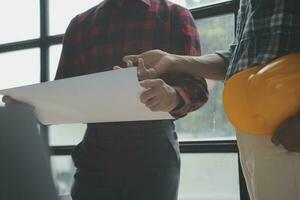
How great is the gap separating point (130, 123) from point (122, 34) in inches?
12.0

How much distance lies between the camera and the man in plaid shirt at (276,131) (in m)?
0.81

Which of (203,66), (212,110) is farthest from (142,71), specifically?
(212,110)

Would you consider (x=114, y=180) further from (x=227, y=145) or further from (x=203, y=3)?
(x=203, y=3)

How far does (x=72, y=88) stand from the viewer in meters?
0.91

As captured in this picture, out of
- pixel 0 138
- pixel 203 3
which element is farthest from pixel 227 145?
pixel 0 138

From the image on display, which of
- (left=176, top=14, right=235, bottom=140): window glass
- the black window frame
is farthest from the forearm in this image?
(left=176, top=14, right=235, bottom=140): window glass

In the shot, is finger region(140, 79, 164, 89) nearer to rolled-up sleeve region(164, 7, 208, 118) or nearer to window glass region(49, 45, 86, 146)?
rolled-up sleeve region(164, 7, 208, 118)

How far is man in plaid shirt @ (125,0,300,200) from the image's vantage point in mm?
814

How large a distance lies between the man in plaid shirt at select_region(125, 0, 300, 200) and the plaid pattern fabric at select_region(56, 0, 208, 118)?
30 cm

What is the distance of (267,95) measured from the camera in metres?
0.79

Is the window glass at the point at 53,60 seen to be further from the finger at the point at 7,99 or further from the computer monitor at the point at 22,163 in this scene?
the computer monitor at the point at 22,163

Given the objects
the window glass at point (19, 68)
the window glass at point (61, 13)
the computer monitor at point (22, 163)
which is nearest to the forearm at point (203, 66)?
the computer monitor at point (22, 163)

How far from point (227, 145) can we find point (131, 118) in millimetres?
1167

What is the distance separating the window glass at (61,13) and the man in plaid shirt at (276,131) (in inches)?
80.4
